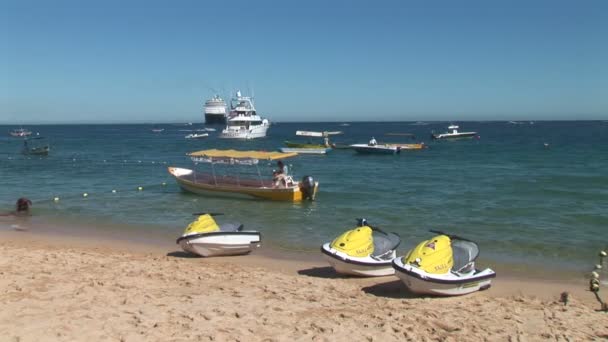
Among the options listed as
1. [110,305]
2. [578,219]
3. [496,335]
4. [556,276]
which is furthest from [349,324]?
[578,219]

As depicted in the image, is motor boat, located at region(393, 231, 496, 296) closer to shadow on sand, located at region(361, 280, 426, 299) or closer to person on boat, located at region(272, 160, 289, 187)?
shadow on sand, located at region(361, 280, 426, 299)

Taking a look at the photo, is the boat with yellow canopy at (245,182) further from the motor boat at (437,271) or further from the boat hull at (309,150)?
the boat hull at (309,150)

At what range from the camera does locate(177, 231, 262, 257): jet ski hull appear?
12.6 metres

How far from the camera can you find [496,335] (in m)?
7.60

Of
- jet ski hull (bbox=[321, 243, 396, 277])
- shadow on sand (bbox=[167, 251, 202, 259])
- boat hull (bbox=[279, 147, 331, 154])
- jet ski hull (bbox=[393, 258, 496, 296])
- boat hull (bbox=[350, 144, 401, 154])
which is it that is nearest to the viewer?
jet ski hull (bbox=[393, 258, 496, 296])

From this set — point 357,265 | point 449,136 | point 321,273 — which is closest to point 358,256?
point 357,265

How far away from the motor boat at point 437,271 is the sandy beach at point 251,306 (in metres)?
0.21

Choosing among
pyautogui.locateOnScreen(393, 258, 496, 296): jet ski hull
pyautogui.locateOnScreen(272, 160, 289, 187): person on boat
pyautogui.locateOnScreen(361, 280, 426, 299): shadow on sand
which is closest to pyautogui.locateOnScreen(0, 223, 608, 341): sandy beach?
pyautogui.locateOnScreen(361, 280, 426, 299): shadow on sand

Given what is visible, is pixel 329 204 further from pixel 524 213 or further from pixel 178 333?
pixel 178 333

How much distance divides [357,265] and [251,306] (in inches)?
113

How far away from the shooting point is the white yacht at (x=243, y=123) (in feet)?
266

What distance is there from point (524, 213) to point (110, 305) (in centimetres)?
1643

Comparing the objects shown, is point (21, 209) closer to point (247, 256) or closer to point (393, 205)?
point (247, 256)

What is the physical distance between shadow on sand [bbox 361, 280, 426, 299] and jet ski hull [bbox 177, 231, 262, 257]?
147 inches
